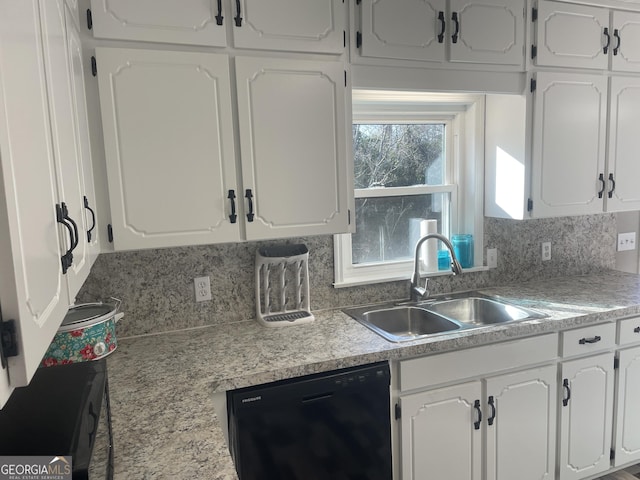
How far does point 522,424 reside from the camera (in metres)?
2.02

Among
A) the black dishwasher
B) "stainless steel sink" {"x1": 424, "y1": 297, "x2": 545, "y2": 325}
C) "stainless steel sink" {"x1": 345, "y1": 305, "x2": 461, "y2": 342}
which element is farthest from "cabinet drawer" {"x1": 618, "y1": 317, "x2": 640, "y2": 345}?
the black dishwasher

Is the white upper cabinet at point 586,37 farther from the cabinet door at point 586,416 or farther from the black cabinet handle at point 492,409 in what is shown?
the black cabinet handle at point 492,409

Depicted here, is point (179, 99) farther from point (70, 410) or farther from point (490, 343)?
point (490, 343)

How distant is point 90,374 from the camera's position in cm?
105

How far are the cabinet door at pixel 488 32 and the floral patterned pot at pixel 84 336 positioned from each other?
6.06ft

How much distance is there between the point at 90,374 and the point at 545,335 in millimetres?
1830

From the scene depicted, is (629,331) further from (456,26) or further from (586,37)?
(456,26)

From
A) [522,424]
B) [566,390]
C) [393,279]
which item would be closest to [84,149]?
[393,279]

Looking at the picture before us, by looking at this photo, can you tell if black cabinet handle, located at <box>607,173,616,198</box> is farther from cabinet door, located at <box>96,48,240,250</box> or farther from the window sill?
cabinet door, located at <box>96,48,240,250</box>

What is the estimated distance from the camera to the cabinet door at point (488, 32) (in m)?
2.05

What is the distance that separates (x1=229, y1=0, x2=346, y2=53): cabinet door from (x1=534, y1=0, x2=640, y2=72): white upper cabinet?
1.07 m

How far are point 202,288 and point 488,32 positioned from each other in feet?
5.85

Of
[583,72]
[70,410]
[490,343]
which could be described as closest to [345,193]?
[490,343]

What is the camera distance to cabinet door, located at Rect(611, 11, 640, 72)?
236 centimetres
